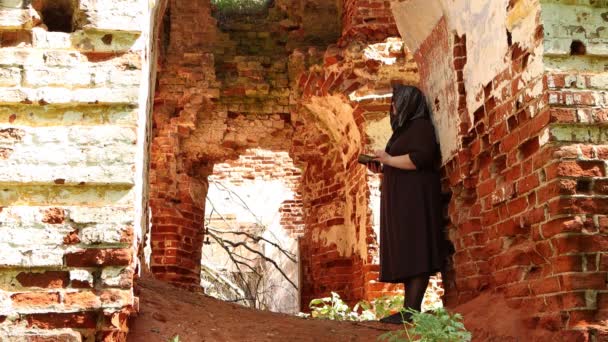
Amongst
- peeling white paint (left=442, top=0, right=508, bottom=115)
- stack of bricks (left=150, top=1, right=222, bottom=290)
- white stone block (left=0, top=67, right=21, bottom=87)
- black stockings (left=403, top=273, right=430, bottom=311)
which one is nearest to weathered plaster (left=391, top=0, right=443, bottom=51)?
peeling white paint (left=442, top=0, right=508, bottom=115)

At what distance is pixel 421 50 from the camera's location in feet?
18.1

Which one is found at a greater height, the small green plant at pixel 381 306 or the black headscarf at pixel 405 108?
the black headscarf at pixel 405 108

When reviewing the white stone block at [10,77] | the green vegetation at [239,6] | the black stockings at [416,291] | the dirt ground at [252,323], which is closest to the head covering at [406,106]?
the black stockings at [416,291]

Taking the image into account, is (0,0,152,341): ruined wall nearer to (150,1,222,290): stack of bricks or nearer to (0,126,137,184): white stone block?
(0,126,137,184): white stone block

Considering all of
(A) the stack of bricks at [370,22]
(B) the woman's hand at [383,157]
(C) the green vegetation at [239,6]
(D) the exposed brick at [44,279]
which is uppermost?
(C) the green vegetation at [239,6]

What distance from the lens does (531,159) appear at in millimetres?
3641

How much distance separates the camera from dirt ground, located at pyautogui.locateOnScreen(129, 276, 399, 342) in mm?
3910

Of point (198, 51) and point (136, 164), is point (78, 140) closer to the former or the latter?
point (136, 164)

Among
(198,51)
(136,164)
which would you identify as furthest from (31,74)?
(198,51)

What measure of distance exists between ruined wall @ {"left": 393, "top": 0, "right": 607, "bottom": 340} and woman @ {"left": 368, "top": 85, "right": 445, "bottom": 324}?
17 centimetres

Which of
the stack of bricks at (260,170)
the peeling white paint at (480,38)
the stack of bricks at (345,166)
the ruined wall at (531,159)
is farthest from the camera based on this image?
the stack of bricks at (260,170)

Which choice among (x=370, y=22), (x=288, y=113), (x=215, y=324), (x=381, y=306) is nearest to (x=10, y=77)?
(x=215, y=324)

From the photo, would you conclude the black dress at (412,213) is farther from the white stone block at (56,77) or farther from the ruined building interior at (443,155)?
the white stone block at (56,77)

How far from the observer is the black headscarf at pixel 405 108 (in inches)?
195
